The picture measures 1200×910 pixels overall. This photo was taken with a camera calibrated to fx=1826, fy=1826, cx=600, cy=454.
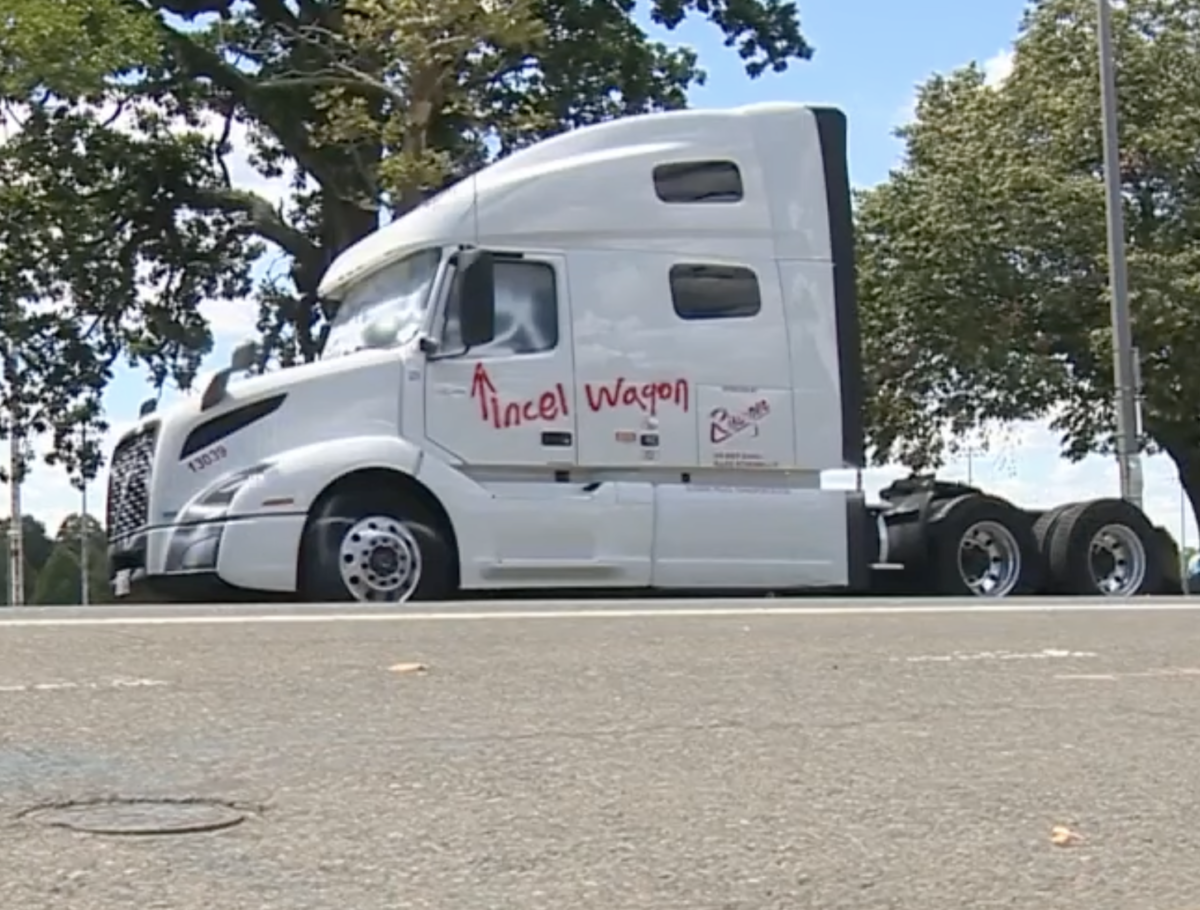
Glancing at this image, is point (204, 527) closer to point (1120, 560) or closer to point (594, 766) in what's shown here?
point (594, 766)

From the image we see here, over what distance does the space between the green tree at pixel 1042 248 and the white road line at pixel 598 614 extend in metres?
15.8

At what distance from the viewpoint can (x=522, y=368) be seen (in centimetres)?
1238

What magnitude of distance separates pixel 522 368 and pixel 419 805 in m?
7.20

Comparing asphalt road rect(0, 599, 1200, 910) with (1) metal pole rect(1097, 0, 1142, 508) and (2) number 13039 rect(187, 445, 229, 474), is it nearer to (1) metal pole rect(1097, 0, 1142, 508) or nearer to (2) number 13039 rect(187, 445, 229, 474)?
(2) number 13039 rect(187, 445, 229, 474)

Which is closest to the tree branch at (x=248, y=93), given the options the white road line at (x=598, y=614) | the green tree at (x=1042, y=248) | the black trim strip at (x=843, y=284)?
the green tree at (x=1042, y=248)

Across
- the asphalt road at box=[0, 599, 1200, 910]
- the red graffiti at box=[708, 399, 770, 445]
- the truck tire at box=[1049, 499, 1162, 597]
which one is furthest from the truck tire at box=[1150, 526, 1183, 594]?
the asphalt road at box=[0, 599, 1200, 910]

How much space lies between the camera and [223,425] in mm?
12000

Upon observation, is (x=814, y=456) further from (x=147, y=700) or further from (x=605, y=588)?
(x=147, y=700)

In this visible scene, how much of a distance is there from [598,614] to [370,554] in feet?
6.23

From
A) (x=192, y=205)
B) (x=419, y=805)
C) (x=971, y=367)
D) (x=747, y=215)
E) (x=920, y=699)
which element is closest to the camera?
(x=419, y=805)

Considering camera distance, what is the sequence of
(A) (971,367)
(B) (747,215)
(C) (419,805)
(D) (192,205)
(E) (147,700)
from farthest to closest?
1. (A) (971,367)
2. (D) (192,205)
3. (B) (747,215)
4. (E) (147,700)
5. (C) (419,805)

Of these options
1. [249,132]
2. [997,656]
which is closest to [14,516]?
[249,132]

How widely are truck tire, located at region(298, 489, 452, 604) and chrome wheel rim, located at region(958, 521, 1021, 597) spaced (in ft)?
14.4

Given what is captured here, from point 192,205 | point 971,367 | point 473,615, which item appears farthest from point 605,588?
point 971,367
